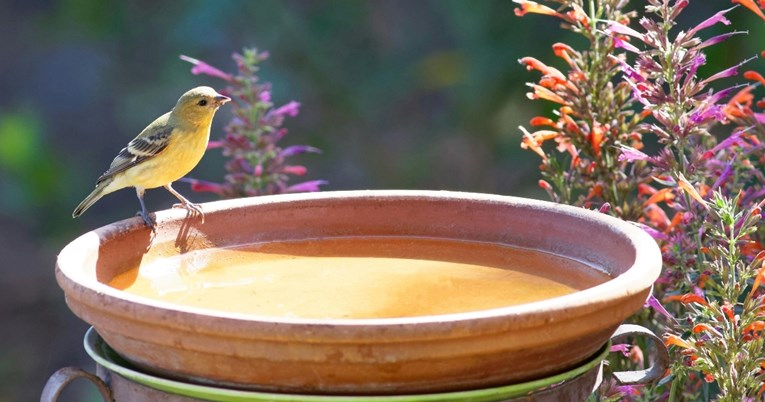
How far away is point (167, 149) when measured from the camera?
3.49 metres

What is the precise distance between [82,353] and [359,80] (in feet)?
6.43

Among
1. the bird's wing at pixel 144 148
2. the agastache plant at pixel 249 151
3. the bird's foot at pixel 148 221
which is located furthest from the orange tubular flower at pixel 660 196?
the bird's wing at pixel 144 148

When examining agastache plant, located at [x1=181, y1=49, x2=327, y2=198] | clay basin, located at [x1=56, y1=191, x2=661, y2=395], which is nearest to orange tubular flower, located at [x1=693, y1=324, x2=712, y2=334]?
clay basin, located at [x1=56, y1=191, x2=661, y2=395]

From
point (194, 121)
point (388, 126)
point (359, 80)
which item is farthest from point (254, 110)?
point (388, 126)

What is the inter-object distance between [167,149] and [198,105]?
0.18 m

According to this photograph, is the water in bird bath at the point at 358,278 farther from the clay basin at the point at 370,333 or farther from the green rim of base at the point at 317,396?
the green rim of base at the point at 317,396

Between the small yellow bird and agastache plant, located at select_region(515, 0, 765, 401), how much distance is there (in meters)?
1.02

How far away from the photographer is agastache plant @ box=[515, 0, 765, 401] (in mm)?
2430

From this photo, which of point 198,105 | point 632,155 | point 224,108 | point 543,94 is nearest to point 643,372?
point 632,155

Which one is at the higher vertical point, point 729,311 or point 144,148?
point 144,148

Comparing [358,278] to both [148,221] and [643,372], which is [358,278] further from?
[643,372]

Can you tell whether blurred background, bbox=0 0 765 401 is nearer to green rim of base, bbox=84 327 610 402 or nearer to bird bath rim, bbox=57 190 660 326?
bird bath rim, bbox=57 190 660 326

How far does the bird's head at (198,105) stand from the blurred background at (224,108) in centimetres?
221

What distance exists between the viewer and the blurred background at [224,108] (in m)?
5.79
